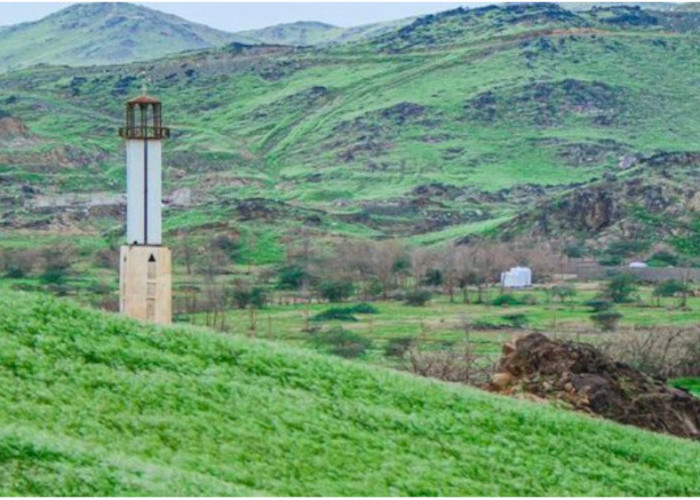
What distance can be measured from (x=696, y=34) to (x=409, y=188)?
62266 mm

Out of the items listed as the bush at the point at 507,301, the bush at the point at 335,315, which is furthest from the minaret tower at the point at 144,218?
the bush at the point at 507,301

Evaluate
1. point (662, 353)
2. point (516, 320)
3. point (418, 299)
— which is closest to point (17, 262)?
point (418, 299)

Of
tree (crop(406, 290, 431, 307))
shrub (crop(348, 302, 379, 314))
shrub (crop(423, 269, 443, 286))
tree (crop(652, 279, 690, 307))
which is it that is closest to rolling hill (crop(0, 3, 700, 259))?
shrub (crop(423, 269, 443, 286))

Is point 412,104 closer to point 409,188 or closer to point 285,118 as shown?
point 285,118

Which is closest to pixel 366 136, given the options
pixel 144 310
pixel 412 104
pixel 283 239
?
pixel 412 104

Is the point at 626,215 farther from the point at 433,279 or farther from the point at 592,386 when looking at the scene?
the point at 592,386

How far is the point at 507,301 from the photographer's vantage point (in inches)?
3063

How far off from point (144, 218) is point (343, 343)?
26328mm

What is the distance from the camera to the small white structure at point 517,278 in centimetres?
8530

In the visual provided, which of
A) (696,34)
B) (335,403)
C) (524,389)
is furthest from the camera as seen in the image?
(696,34)

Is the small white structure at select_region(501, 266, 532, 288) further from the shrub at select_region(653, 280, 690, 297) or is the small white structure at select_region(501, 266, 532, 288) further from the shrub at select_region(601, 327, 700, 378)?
the shrub at select_region(601, 327, 700, 378)

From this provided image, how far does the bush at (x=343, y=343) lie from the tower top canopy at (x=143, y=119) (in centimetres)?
2401

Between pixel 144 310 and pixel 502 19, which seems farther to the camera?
pixel 502 19

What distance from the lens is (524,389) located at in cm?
2989
